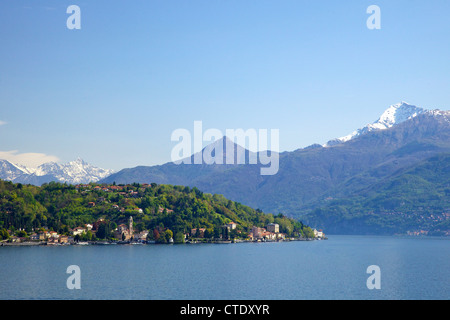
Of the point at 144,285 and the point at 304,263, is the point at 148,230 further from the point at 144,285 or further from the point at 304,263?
the point at 144,285

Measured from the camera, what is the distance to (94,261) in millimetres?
98625

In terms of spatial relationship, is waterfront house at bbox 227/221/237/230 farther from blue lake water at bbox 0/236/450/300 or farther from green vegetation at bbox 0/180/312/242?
blue lake water at bbox 0/236/450/300

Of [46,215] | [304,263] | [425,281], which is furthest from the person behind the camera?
[46,215]

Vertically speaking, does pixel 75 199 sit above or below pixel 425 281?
above

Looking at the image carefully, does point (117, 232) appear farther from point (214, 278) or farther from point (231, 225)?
point (214, 278)

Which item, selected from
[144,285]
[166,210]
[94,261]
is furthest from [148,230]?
[144,285]

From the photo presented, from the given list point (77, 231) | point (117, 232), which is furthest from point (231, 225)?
point (77, 231)

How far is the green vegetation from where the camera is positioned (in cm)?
16275

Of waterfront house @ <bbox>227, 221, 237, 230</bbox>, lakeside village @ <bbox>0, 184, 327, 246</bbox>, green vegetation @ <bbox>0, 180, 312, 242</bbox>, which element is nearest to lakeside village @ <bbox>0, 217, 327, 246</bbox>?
lakeside village @ <bbox>0, 184, 327, 246</bbox>

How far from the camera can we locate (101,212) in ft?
584

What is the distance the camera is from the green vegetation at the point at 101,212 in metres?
163

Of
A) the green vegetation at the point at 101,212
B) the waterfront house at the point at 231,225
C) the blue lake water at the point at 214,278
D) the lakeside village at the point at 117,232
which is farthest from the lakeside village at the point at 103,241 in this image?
the blue lake water at the point at 214,278
